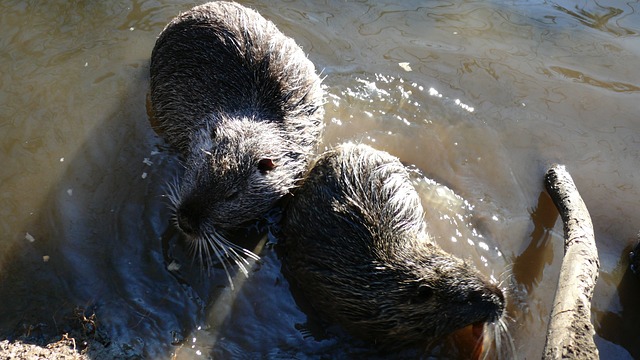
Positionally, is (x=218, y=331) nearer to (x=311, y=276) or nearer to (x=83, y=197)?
(x=311, y=276)

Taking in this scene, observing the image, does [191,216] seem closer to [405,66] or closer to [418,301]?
[418,301]

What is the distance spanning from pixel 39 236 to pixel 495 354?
10.8 ft

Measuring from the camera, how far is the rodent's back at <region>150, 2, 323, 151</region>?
4.69 m

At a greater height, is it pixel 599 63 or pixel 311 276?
pixel 599 63

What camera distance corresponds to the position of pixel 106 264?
13.8 ft

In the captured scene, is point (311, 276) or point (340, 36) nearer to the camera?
point (311, 276)

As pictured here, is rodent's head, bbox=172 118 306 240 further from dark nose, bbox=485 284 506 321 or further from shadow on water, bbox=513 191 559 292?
shadow on water, bbox=513 191 559 292

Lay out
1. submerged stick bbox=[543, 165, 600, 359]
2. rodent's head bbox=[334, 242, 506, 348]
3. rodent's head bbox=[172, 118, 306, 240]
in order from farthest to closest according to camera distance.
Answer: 1. rodent's head bbox=[172, 118, 306, 240]
2. rodent's head bbox=[334, 242, 506, 348]
3. submerged stick bbox=[543, 165, 600, 359]

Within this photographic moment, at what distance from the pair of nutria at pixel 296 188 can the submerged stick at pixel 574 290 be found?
1.33 ft

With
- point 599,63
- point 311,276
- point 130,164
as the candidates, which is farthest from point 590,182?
point 130,164

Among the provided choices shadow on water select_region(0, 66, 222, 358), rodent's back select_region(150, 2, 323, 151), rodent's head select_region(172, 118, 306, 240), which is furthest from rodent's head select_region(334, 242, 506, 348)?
rodent's back select_region(150, 2, 323, 151)

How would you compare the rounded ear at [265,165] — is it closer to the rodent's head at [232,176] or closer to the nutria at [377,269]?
the rodent's head at [232,176]

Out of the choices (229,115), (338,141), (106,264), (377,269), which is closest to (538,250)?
(377,269)

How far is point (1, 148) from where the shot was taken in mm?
4867
